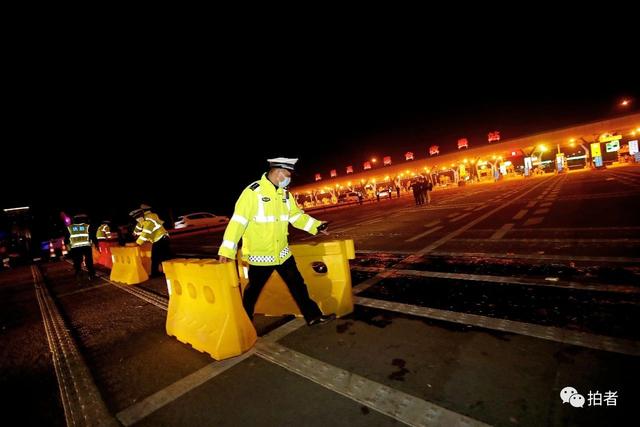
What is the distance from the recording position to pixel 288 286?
3.52 m


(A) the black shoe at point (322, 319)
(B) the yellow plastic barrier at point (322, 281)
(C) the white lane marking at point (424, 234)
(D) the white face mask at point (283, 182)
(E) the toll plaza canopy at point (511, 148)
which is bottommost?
(C) the white lane marking at point (424, 234)

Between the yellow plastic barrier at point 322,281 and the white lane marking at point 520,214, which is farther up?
the yellow plastic barrier at point 322,281

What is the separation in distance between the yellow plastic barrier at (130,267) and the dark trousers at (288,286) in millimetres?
5057

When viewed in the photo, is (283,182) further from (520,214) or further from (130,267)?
(520,214)

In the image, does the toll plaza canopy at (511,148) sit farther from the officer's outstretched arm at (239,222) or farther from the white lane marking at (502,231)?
the officer's outstretched arm at (239,222)

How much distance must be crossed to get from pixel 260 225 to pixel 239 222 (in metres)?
0.23

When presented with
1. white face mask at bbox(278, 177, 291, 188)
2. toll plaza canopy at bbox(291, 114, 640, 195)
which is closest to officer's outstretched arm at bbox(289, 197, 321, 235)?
white face mask at bbox(278, 177, 291, 188)

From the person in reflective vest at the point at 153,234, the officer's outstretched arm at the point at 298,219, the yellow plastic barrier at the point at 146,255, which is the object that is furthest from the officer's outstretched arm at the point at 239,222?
A: the yellow plastic barrier at the point at 146,255

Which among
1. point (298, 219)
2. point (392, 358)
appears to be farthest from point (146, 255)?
point (392, 358)

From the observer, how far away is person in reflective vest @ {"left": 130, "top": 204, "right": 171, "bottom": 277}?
703 centimetres

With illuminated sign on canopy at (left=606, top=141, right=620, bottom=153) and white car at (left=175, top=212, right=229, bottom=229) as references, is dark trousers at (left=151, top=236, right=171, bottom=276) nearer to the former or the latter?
white car at (left=175, top=212, right=229, bottom=229)

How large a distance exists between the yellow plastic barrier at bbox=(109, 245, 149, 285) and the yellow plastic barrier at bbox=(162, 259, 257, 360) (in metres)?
4.24

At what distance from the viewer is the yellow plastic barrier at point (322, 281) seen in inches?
146

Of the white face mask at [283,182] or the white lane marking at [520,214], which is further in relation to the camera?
the white lane marking at [520,214]
